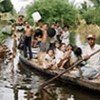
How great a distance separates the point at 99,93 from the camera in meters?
14.2

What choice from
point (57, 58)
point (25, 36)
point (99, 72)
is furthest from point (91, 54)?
point (25, 36)

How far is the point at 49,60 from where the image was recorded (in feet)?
55.6

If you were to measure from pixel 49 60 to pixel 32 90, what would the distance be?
94.9 inches

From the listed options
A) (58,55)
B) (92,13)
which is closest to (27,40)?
(58,55)

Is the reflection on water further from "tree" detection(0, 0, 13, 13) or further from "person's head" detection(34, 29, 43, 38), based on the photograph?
"tree" detection(0, 0, 13, 13)

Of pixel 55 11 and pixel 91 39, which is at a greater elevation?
pixel 55 11

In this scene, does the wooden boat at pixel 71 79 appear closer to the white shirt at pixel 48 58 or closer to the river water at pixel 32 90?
the river water at pixel 32 90

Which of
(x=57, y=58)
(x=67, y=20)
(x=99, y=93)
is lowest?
(x=99, y=93)

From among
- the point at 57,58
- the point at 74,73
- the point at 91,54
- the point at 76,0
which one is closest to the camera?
the point at 91,54

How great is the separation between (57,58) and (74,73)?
1.48 m

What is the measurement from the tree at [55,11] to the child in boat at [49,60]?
30.0 meters

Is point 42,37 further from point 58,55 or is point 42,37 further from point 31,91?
point 31,91

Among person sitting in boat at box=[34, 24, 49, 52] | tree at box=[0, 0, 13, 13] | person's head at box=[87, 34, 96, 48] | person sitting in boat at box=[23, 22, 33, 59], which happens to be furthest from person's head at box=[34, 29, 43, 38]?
tree at box=[0, 0, 13, 13]

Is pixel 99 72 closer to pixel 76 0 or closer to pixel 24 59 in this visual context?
pixel 24 59
